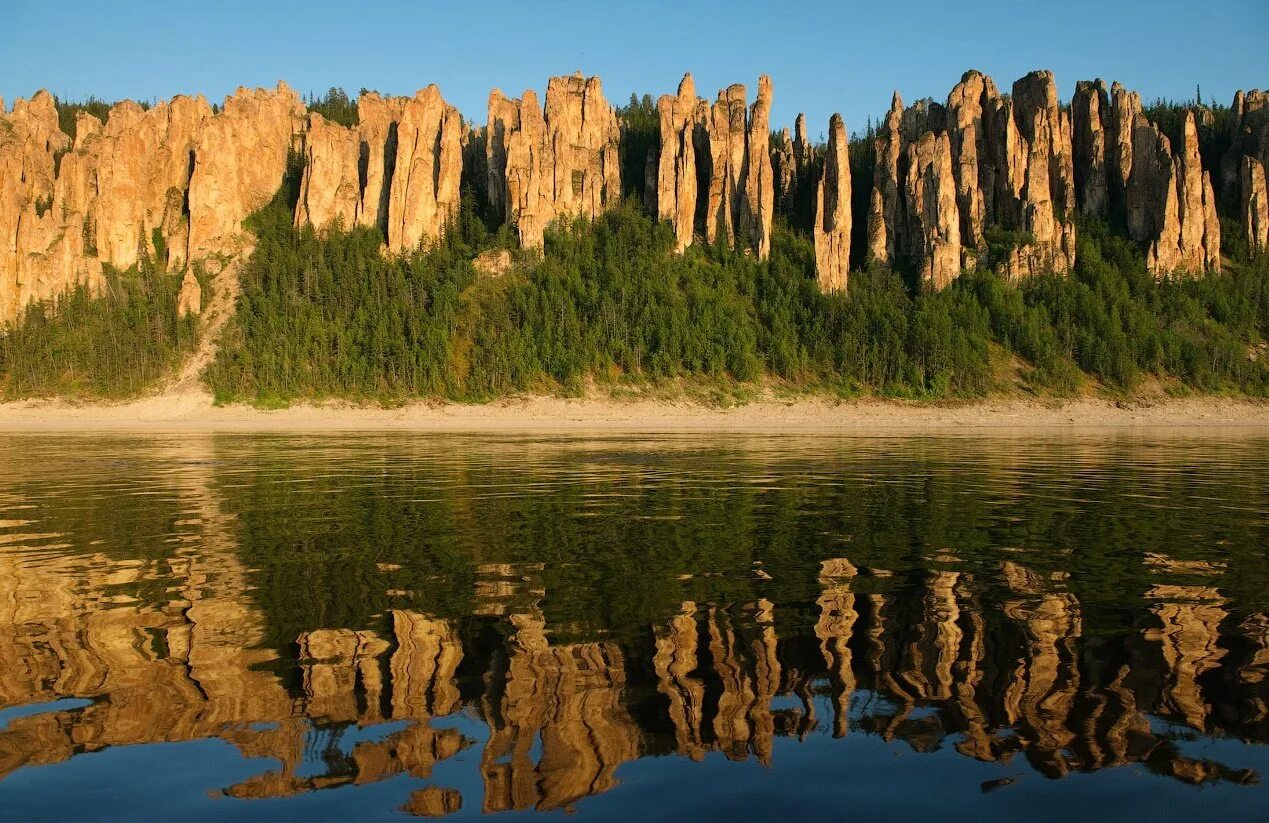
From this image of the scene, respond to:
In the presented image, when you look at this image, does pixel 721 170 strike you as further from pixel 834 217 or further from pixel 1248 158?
pixel 1248 158

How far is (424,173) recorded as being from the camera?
137625 millimetres

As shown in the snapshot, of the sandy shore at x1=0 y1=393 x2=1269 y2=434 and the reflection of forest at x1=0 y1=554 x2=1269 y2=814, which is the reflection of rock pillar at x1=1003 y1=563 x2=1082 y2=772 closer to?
the reflection of forest at x1=0 y1=554 x2=1269 y2=814

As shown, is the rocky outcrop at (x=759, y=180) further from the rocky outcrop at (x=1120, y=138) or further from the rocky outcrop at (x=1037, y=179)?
the rocky outcrop at (x=1120, y=138)

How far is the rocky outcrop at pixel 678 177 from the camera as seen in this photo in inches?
5527

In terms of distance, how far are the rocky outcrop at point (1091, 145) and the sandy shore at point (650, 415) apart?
5057cm

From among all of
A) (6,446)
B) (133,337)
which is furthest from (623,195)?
(6,446)

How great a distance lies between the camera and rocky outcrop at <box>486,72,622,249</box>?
136m

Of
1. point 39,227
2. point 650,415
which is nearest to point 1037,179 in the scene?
point 650,415

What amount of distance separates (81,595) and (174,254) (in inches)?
5284

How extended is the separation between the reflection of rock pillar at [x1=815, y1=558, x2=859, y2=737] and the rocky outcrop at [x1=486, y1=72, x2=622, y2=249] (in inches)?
4771

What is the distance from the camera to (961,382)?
4345 inches

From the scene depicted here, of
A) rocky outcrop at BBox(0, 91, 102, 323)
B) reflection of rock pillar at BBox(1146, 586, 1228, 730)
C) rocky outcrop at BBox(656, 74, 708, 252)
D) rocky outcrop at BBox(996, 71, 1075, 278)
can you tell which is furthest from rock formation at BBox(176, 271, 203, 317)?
reflection of rock pillar at BBox(1146, 586, 1228, 730)

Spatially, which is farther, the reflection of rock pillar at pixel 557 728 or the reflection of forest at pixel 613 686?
the reflection of forest at pixel 613 686

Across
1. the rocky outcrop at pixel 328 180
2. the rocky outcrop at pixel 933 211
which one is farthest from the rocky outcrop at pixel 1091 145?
the rocky outcrop at pixel 328 180
